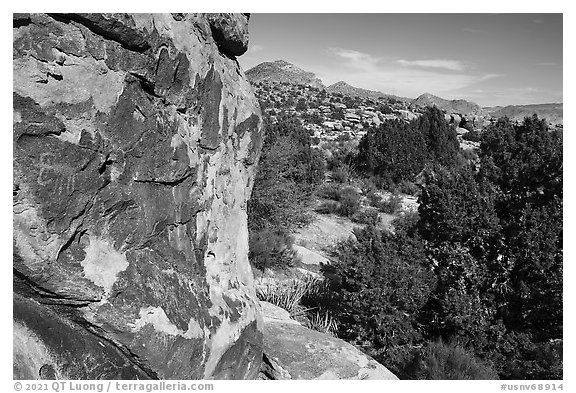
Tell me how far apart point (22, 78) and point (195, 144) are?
1.39 meters

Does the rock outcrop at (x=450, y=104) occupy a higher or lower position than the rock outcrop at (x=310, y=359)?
higher

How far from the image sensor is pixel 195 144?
12.5 ft

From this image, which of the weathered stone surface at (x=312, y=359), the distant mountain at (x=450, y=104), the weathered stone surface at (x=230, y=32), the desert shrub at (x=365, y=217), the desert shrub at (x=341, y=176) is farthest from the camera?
the distant mountain at (x=450, y=104)

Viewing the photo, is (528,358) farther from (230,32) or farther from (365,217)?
(365,217)

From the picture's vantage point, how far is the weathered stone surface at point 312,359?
4840mm

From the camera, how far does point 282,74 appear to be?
5688 centimetres

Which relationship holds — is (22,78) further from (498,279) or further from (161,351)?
(498,279)

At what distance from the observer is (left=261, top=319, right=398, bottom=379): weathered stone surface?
15.9 feet

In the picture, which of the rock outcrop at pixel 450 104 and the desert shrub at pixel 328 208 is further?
the rock outcrop at pixel 450 104

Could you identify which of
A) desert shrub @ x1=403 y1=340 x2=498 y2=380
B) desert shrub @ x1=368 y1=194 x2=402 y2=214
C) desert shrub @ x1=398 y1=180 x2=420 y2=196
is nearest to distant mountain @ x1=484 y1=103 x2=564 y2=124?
desert shrub @ x1=398 y1=180 x2=420 y2=196

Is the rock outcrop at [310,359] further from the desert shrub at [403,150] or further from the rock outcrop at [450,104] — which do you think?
the rock outcrop at [450,104]

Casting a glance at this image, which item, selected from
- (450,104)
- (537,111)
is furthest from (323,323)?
(450,104)

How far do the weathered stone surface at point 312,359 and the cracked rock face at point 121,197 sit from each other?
2.64 feet

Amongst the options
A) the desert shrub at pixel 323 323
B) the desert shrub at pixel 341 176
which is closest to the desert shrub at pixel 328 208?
the desert shrub at pixel 341 176
